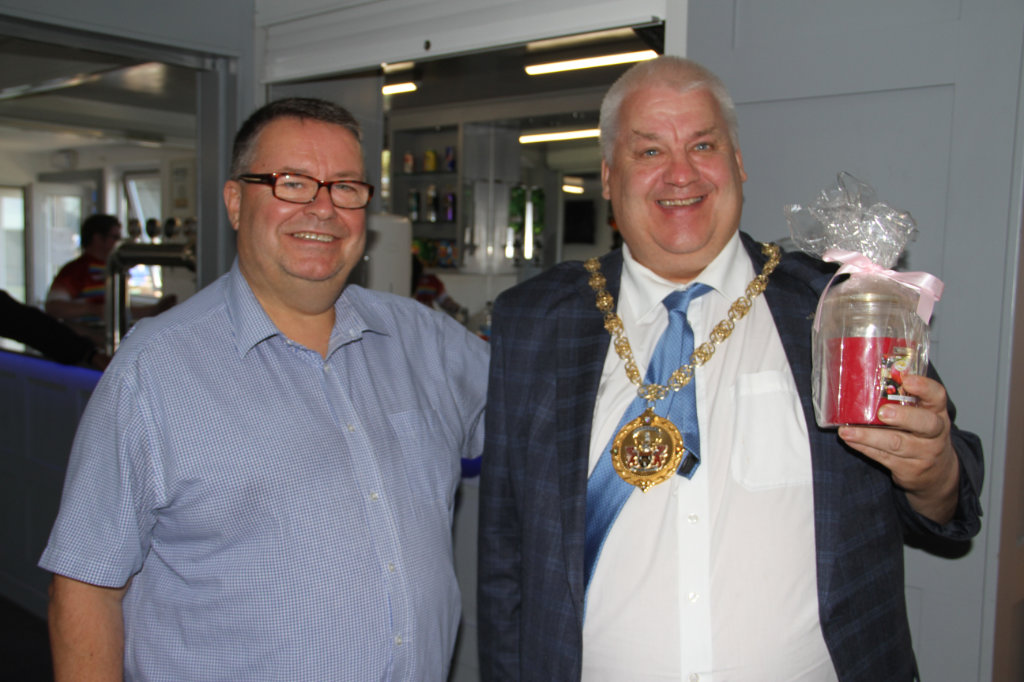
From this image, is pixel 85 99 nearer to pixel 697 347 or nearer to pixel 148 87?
pixel 148 87

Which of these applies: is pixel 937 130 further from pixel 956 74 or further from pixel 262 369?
pixel 262 369

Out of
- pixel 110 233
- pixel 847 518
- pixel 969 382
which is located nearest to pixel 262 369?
pixel 847 518

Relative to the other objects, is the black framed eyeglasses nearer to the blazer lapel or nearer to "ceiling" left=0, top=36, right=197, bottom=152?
the blazer lapel

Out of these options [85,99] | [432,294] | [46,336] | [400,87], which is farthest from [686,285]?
[85,99]

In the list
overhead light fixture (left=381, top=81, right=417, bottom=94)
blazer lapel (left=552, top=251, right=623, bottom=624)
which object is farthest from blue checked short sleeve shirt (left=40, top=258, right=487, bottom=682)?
overhead light fixture (left=381, top=81, right=417, bottom=94)

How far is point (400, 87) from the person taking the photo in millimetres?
6918

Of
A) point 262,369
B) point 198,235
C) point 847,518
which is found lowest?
point 847,518

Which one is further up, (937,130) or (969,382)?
(937,130)

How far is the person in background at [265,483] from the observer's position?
1.39 m

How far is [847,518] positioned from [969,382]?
0.64 m

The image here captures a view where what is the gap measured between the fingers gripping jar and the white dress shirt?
16 centimetres

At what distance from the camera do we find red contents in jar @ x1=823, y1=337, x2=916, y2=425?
46.2 inches

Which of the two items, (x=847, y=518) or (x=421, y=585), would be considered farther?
(x=421, y=585)

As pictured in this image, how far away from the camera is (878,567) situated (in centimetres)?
140
